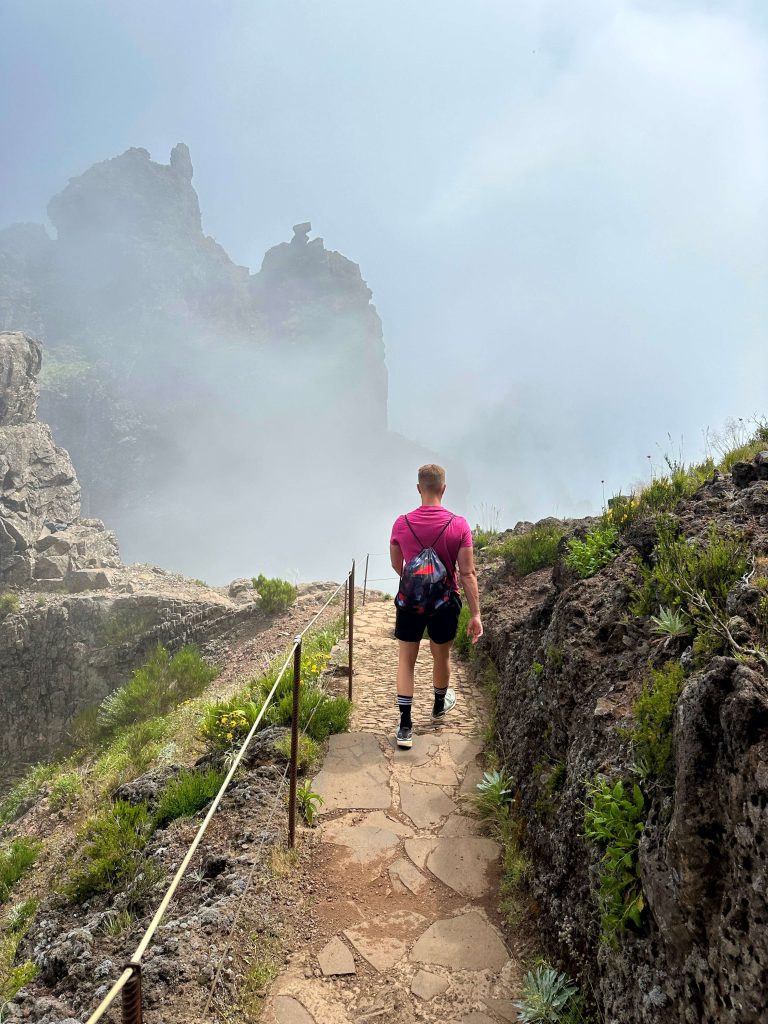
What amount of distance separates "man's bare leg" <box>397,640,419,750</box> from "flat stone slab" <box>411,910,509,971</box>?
6.83 feet

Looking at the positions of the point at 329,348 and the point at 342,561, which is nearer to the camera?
the point at 342,561

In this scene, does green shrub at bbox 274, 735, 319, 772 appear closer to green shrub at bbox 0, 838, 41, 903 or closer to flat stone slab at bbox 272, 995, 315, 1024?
flat stone slab at bbox 272, 995, 315, 1024

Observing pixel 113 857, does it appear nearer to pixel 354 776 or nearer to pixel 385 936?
pixel 354 776

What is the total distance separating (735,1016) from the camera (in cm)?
162

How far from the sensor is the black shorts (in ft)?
16.6

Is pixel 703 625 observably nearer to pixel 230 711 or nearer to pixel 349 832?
pixel 349 832

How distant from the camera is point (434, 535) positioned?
16.2 feet

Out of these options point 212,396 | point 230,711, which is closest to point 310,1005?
point 230,711

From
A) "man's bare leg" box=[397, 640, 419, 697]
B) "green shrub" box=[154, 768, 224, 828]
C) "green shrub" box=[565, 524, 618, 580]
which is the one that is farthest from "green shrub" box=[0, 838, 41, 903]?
"green shrub" box=[565, 524, 618, 580]

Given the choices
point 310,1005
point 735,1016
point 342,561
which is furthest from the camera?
point 342,561

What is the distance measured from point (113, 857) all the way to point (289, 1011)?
8.17 ft

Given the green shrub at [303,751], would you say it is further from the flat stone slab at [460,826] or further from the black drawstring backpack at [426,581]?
the black drawstring backpack at [426,581]

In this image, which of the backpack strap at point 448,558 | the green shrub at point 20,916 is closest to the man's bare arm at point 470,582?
the backpack strap at point 448,558

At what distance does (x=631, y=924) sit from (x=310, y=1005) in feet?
5.55
